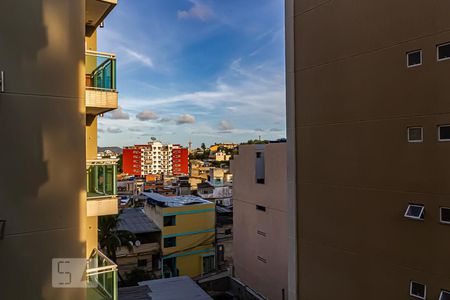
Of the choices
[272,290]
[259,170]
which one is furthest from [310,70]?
[272,290]

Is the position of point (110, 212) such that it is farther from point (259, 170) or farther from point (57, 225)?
point (259, 170)

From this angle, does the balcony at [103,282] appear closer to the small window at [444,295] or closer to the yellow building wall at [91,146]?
the yellow building wall at [91,146]

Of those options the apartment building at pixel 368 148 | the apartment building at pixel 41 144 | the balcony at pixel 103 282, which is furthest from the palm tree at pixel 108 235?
the apartment building at pixel 41 144

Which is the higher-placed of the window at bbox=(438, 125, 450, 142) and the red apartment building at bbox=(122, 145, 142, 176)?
the window at bbox=(438, 125, 450, 142)

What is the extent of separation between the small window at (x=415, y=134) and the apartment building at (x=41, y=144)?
4676 millimetres

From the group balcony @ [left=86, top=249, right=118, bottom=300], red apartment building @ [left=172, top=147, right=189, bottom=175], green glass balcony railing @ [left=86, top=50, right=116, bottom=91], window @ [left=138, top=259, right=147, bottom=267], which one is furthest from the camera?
red apartment building @ [left=172, top=147, right=189, bottom=175]

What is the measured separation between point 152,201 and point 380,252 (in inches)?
771

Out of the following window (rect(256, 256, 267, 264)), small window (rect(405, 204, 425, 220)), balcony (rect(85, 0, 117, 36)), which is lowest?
window (rect(256, 256, 267, 264))

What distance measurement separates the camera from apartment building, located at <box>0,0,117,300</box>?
3016 mm

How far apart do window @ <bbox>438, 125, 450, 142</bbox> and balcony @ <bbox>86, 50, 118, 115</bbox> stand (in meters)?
4.77

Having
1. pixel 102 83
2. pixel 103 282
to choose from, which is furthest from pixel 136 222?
pixel 102 83

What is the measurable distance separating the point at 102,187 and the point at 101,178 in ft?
0.47

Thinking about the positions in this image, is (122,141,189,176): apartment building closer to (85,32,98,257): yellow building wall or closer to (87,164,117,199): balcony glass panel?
(85,32,98,257): yellow building wall

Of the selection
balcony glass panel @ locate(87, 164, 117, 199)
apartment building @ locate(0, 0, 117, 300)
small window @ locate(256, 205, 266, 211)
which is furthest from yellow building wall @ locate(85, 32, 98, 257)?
small window @ locate(256, 205, 266, 211)
